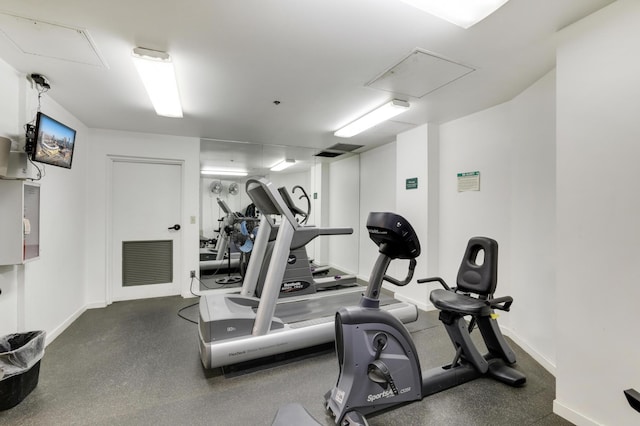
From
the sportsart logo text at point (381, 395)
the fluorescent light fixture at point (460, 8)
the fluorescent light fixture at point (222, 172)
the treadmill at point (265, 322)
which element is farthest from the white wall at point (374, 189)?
the sportsart logo text at point (381, 395)

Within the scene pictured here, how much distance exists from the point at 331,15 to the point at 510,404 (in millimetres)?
2838

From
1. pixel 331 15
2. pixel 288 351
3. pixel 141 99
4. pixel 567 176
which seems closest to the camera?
pixel 331 15

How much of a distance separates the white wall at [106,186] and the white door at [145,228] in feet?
0.49

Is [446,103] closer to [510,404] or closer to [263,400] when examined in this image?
[510,404]

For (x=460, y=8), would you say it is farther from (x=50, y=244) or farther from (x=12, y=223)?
(x=50, y=244)

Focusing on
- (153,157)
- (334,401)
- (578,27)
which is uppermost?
(578,27)

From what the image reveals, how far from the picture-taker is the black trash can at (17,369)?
1.85 metres

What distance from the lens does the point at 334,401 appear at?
1761mm

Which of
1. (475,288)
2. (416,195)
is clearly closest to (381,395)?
(475,288)

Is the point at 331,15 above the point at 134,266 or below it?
above

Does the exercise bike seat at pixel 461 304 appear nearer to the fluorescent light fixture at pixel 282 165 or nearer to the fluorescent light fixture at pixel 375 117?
the fluorescent light fixture at pixel 375 117

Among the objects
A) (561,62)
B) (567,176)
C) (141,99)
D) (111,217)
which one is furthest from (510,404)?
(111,217)

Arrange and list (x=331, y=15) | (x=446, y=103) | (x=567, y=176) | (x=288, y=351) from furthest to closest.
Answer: (x=446, y=103) → (x=288, y=351) → (x=567, y=176) → (x=331, y=15)

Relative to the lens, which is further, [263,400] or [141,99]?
[141,99]
